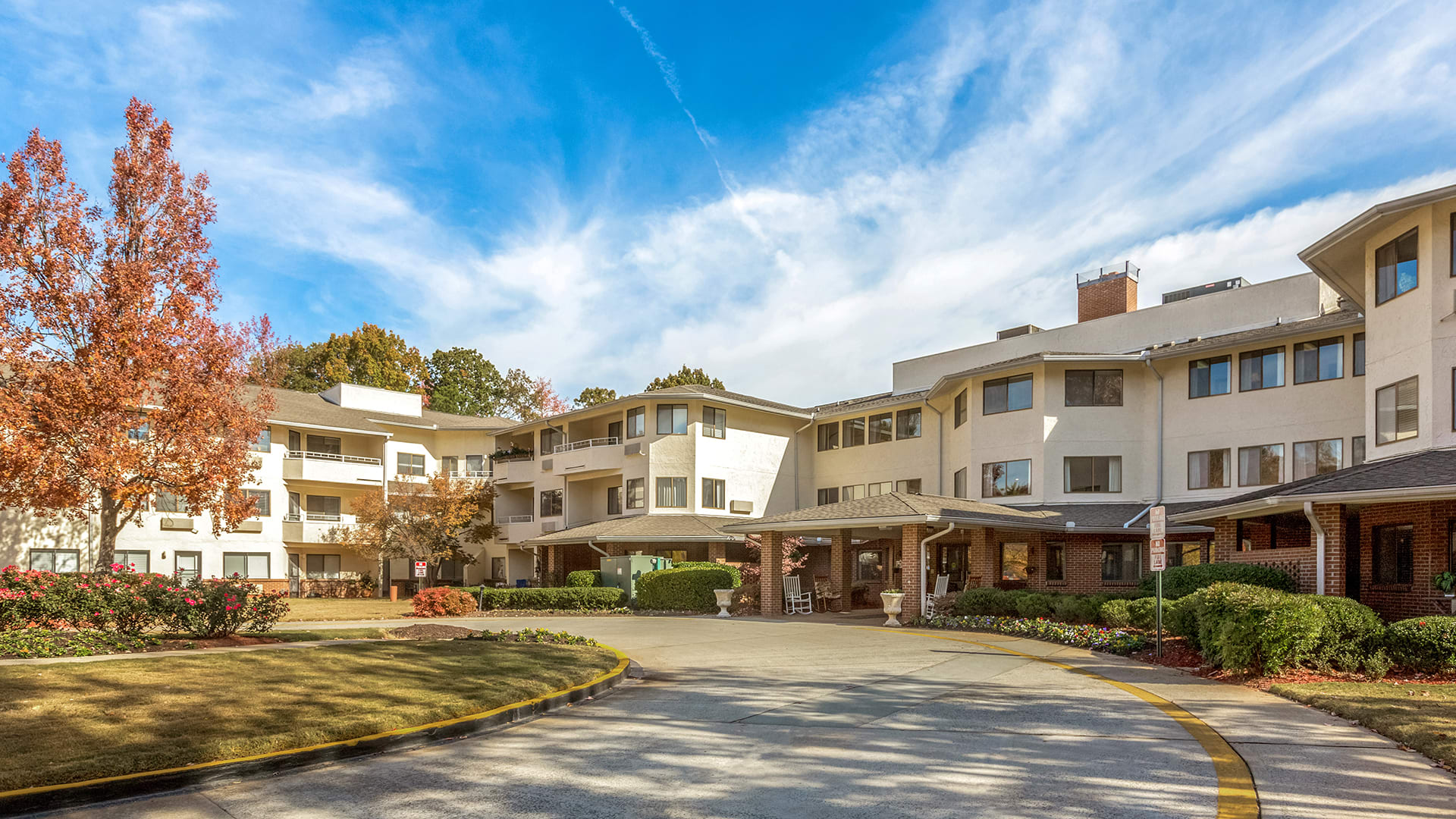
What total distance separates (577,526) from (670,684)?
29610 mm

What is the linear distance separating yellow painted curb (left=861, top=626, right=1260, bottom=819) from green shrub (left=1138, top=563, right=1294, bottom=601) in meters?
7.95

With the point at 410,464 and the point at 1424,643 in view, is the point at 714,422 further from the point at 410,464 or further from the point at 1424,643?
the point at 1424,643

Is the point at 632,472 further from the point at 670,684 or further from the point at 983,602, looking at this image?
the point at 670,684

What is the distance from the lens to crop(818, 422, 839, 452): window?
42656mm

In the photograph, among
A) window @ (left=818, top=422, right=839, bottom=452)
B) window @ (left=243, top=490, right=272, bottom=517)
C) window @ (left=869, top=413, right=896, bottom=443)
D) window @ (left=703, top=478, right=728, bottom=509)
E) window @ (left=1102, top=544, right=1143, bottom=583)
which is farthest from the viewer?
window @ (left=243, top=490, right=272, bottom=517)

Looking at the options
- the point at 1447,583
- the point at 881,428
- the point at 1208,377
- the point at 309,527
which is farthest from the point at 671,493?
the point at 1447,583

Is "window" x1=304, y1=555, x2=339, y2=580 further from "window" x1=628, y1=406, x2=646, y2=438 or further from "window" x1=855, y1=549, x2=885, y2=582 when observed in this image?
"window" x1=855, y1=549, x2=885, y2=582

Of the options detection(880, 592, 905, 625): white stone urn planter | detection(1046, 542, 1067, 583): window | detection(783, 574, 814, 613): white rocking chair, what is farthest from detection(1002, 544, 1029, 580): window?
detection(880, 592, 905, 625): white stone urn planter

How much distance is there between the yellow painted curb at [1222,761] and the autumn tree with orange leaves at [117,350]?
1757 centimetres

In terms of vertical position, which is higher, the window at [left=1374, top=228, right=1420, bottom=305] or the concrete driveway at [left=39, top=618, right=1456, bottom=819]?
the window at [left=1374, top=228, right=1420, bottom=305]

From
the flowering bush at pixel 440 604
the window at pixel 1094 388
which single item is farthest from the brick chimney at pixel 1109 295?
the flowering bush at pixel 440 604

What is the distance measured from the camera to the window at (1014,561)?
1225 inches

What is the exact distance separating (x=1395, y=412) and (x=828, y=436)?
24832 mm

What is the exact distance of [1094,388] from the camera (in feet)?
103
